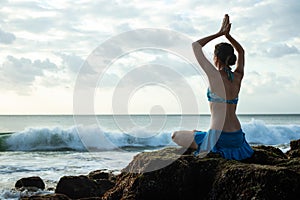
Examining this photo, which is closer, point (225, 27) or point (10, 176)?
point (225, 27)

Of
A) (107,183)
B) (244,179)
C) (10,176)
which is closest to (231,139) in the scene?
(244,179)

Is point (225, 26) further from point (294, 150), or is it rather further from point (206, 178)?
point (294, 150)

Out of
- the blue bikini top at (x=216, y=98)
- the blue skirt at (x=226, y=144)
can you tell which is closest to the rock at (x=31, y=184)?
the blue skirt at (x=226, y=144)

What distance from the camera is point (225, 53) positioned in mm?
4973

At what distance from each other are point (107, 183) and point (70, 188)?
727 mm

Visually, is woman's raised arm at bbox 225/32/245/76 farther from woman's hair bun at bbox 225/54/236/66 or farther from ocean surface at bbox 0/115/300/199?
ocean surface at bbox 0/115/300/199

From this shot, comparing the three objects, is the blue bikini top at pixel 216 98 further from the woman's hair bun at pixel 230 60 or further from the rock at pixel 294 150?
the rock at pixel 294 150

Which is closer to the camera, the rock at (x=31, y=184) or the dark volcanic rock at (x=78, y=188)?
the dark volcanic rock at (x=78, y=188)

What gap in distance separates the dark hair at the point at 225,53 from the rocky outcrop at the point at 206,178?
3.90 ft

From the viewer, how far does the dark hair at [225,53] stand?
495cm

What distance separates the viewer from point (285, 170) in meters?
3.93

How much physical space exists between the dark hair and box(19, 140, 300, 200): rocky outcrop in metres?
1.19

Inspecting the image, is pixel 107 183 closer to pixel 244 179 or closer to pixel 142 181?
pixel 142 181

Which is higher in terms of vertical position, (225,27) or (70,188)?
(225,27)
